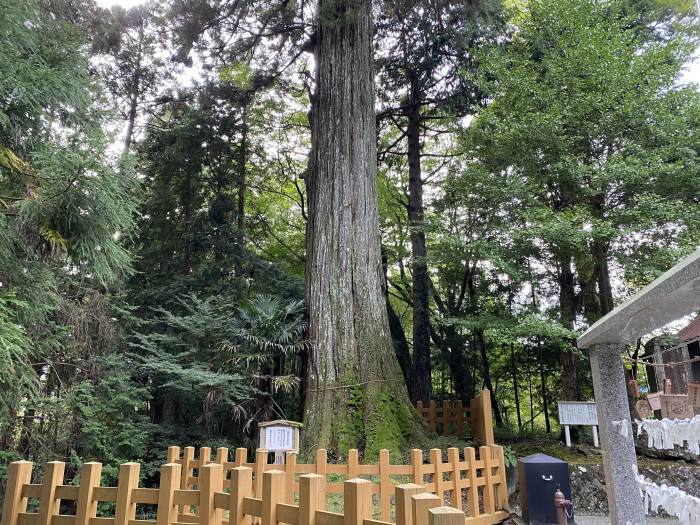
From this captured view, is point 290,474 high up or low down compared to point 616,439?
down

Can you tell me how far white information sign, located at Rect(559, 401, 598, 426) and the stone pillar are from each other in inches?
166

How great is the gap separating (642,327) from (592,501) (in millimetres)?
4124

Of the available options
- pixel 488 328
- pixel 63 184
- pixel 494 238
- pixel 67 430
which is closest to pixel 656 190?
pixel 494 238

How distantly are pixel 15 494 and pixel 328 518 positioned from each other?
2240mm

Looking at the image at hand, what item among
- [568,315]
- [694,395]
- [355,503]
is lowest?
[355,503]

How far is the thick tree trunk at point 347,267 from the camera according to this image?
19.9 ft

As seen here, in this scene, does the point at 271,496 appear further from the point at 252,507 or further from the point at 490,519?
the point at 490,519

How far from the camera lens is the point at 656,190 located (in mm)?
7250

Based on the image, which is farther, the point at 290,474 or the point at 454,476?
the point at 454,476

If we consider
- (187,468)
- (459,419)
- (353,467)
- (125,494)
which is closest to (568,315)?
(459,419)

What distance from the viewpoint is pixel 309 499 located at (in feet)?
6.48

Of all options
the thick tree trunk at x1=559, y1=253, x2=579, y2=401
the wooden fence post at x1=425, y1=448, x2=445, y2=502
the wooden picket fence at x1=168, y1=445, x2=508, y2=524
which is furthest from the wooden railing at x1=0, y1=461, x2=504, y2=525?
the thick tree trunk at x1=559, y1=253, x2=579, y2=401

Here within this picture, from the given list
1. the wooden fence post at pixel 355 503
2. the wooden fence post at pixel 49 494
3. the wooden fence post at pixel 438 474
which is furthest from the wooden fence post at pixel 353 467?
the wooden fence post at pixel 355 503

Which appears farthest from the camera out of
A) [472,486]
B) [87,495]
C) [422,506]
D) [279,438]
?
[279,438]
